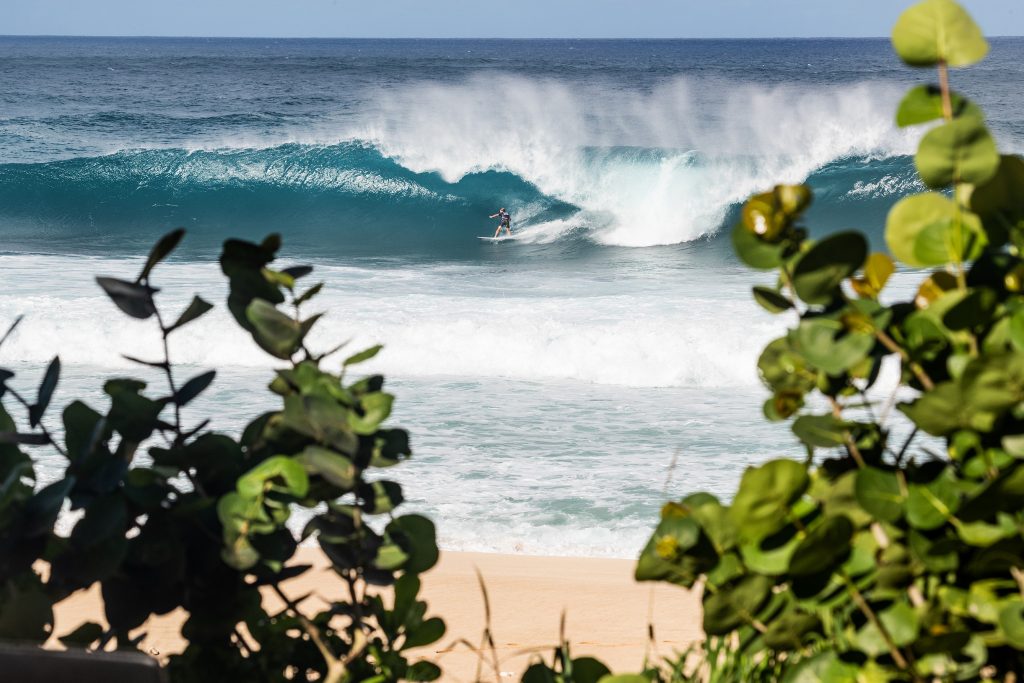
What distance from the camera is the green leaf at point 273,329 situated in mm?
889

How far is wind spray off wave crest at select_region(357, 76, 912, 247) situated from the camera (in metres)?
17.7

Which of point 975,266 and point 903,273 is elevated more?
point 975,266

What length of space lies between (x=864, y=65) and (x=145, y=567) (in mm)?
73257

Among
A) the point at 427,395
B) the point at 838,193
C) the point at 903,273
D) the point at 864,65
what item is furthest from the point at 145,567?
the point at 864,65

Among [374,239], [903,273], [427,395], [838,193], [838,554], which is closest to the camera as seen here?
[838,554]

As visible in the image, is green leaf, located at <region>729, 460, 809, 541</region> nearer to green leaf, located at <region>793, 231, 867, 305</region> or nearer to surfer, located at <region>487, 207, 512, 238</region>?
green leaf, located at <region>793, 231, 867, 305</region>

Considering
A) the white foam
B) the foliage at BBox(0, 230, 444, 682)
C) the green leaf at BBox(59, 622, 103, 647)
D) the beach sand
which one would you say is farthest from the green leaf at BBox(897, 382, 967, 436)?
the white foam

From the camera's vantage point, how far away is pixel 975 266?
81 centimetres

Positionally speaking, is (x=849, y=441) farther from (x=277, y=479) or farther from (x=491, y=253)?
(x=491, y=253)

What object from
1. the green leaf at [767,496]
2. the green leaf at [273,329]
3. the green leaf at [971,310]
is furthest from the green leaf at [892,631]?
the green leaf at [273,329]

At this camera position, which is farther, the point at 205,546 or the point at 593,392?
the point at 593,392

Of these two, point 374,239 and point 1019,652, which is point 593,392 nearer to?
point 1019,652

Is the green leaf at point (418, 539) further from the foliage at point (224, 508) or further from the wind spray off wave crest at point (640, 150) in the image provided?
the wind spray off wave crest at point (640, 150)

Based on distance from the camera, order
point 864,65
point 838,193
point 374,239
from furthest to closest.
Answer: point 864,65, point 838,193, point 374,239
